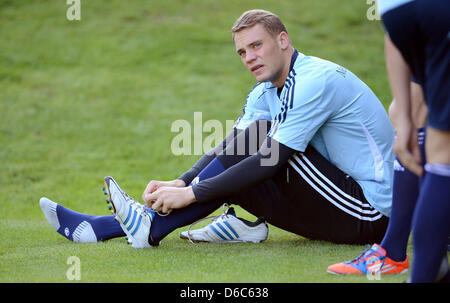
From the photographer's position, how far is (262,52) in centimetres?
301

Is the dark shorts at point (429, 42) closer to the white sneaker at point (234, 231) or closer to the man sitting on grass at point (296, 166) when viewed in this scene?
the man sitting on grass at point (296, 166)

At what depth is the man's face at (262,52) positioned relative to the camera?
3008mm

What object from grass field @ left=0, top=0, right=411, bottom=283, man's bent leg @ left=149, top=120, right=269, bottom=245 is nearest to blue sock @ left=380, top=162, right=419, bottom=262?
grass field @ left=0, top=0, right=411, bottom=283

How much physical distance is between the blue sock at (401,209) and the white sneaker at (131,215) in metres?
1.19

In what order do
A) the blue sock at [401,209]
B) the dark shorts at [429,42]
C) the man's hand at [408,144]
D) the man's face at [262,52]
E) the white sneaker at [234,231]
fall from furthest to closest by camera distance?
the white sneaker at [234,231] → the man's face at [262,52] → the blue sock at [401,209] → the man's hand at [408,144] → the dark shorts at [429,42]

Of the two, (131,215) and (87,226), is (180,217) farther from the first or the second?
(87,226)

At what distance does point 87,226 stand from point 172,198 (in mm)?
665

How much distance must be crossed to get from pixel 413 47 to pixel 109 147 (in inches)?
226

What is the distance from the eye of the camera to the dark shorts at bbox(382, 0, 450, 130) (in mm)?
1654

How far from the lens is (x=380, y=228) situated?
288 centimetres

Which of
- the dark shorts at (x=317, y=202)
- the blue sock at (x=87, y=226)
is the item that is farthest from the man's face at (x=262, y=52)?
the blue sock at (x=87, y=226)

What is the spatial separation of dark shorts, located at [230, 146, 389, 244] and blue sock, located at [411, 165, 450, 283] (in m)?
1.01
